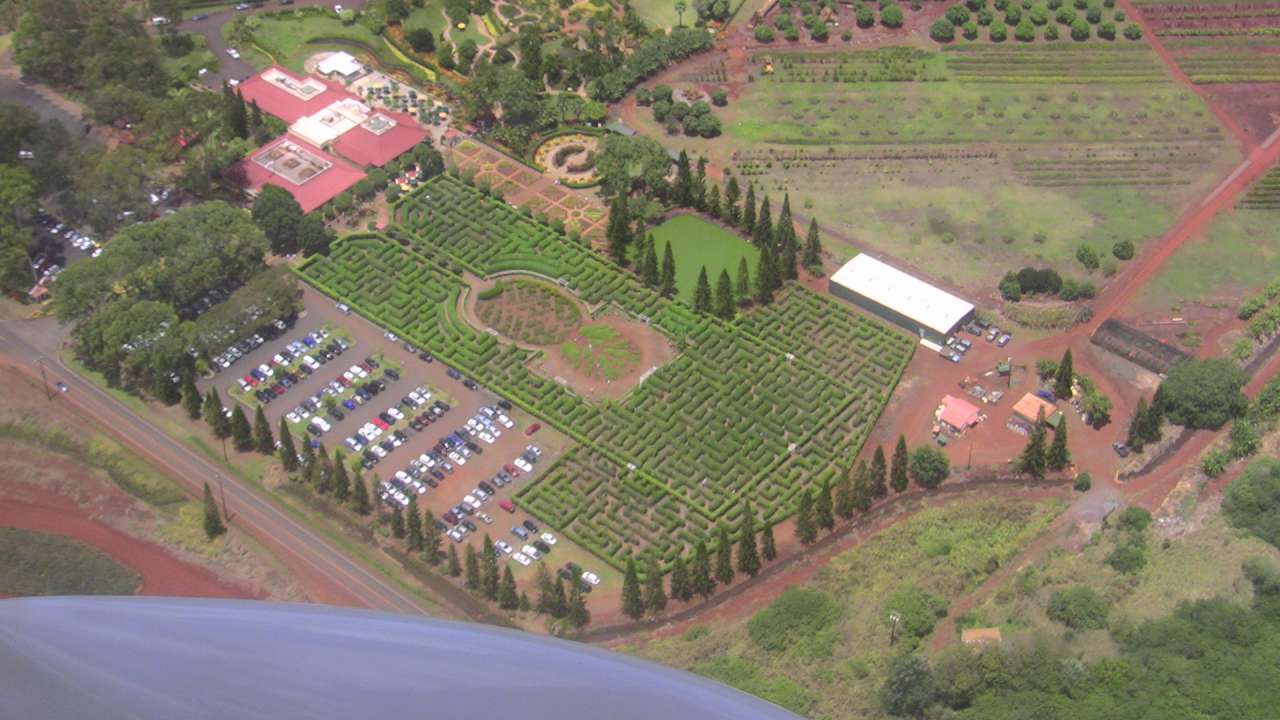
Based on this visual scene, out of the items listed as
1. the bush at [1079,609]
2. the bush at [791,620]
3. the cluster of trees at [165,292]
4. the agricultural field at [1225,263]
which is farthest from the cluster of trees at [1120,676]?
the cluster of trees at [165,292]

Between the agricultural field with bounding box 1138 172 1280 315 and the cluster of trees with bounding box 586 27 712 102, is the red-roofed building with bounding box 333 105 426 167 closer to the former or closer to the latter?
the cluster of trees with bounding box 586 27 712 102

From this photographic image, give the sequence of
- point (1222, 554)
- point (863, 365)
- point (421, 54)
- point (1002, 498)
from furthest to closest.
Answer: point (421, 54) < point (863, 365) < point (1002, 498) < point (1222, 554)

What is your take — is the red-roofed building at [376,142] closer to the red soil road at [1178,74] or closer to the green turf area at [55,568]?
the green turf area at [55,568]

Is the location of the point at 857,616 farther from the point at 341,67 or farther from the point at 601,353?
the point at 341,67

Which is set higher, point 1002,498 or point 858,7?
point 858,7

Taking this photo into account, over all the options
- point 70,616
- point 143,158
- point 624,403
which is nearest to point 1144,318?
point 624,403

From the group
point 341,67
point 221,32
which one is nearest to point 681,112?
point 341,67

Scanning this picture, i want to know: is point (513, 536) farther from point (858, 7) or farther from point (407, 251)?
point (858, 7)
